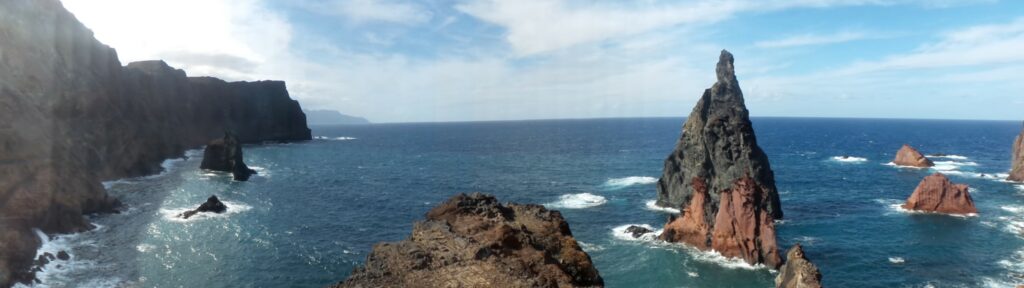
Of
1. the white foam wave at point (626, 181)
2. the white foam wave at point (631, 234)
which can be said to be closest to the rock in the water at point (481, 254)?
the white foam wave at point (631, 234)

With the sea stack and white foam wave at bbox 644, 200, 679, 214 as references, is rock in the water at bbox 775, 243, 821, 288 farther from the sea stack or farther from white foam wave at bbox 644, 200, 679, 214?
white foam wave at bbox 644, 200, 679, 214

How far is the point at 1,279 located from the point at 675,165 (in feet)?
229

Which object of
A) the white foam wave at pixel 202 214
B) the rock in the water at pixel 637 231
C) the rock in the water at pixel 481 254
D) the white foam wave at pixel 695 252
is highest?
the rock in the water at pixel 481 254

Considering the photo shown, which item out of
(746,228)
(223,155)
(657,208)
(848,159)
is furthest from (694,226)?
(848,159)

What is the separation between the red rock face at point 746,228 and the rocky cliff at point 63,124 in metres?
58.7

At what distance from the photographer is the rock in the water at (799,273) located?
30083 millimetres

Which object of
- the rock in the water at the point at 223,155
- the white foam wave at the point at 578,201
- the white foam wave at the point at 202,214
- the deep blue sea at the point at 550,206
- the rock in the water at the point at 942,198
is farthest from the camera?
the rock in the water at the point at 223,155

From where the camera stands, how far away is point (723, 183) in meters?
68.2

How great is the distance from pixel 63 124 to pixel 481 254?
82.5m

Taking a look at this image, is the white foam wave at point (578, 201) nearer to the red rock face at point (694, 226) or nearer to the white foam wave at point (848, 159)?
the red rock face at point (694, 226)

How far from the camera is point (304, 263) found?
51.3m

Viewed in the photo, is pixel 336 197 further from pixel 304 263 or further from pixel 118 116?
pixel 118 116

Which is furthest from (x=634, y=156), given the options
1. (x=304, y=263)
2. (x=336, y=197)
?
(x=304, y=263)

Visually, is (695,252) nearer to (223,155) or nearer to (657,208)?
(657,208)
